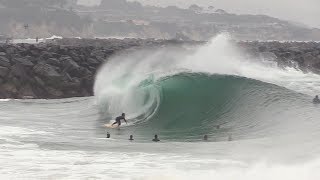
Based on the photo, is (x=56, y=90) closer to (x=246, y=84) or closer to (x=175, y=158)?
(x=246, y=84)

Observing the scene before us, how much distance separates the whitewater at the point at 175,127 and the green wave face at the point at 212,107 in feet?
0.11

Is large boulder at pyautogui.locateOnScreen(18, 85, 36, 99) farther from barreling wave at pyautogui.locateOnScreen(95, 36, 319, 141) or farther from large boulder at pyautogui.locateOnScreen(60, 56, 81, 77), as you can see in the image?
barreling wave at pyautogui.locateOnScreen(95, 36, 319, 141)

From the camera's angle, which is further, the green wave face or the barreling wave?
the barreling wave

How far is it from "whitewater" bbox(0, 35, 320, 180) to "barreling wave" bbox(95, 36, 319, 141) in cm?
3

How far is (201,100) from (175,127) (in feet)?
8.92

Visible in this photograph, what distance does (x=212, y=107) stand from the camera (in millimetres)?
18047

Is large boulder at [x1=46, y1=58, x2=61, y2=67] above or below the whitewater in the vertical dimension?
above

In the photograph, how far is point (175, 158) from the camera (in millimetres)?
10273

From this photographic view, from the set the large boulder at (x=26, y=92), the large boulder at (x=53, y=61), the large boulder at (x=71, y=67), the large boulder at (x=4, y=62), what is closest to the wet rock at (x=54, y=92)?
the large boulder at (x=26, y=92)

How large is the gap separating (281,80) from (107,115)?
36.7 ft

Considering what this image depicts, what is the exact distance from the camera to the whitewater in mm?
9078

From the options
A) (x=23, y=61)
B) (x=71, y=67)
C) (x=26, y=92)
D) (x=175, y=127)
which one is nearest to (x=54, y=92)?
(x=26, y=92)

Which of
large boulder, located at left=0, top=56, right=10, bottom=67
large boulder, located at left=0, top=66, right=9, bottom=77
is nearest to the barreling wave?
large boulder, located at left=0, top=66, right=9, bottom=77

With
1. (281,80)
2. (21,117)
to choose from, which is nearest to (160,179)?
(21,117)
